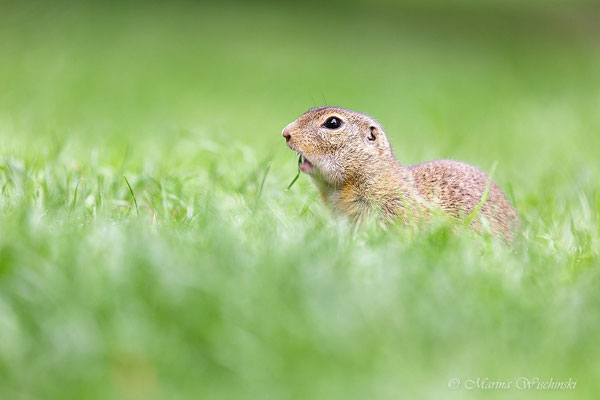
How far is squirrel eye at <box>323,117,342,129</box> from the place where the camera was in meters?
4.15

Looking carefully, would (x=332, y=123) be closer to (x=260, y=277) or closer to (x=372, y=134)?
(x=372, y=134)

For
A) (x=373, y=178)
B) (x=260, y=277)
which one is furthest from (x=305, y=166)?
(x=260, y=277)

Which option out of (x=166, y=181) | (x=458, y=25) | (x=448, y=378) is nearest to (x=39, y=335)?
(x=448, y=378)

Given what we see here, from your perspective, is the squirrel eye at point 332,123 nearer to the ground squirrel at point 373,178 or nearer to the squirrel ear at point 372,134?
the ground squirrel at point 373,178

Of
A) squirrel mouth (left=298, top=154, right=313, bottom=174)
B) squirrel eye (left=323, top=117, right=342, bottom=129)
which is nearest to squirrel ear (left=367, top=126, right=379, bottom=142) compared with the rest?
squirrel eye (left=323, top=117, right=342, bottom=129)

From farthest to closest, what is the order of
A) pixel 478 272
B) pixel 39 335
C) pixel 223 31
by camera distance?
pixel 223 31 < pixel 478 272 < pixel 39 335

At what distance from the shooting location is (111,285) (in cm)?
253

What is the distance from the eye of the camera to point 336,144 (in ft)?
13.4

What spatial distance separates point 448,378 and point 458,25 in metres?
17.8

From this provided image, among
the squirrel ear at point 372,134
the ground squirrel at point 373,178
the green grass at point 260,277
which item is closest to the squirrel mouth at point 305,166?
the ground squirrel at point 373,178

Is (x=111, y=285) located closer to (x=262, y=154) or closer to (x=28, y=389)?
(x=28, y=389)

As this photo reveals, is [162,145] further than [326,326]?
Yes

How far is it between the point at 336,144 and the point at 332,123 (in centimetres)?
13

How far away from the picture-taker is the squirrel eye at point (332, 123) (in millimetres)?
4148
